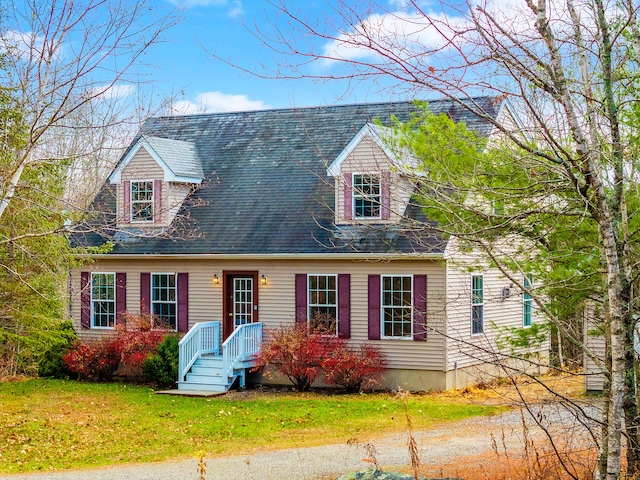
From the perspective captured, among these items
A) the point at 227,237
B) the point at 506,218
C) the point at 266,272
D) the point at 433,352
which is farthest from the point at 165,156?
the point at 506,218

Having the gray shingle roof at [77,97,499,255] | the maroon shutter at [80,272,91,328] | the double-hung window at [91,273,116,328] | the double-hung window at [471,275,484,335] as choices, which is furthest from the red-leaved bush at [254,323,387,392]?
the maroon shutter at [80,272,91,328]

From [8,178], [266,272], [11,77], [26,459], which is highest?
[11,77]

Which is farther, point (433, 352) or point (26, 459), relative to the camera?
point (433, 352)

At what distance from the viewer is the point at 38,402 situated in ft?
62.8

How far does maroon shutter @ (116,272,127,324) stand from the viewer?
74.4 ft

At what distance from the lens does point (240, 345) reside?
66.4 ft

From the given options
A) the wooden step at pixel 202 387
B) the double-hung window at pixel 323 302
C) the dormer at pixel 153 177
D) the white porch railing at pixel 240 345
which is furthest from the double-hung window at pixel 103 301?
the double-hung window at pixel 323 302

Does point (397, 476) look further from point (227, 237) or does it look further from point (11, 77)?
point (227, 237)

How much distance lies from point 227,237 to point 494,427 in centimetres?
903

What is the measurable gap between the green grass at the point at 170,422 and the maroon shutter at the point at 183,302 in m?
2.07

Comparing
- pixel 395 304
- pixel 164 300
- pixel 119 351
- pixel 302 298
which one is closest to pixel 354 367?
pixel 395 304

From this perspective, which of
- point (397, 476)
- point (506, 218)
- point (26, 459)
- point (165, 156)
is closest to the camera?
point (506, 218)

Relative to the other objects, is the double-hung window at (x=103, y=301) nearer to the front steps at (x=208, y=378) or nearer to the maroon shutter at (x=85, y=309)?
the maroon shutter at (x=85, y=309)

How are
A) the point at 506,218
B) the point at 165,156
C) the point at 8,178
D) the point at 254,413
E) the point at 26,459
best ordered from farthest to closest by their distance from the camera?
the point at 165,156 < the point at 254,413 < the point at 26,459 < the point at 8,178 < the point at 506,218
